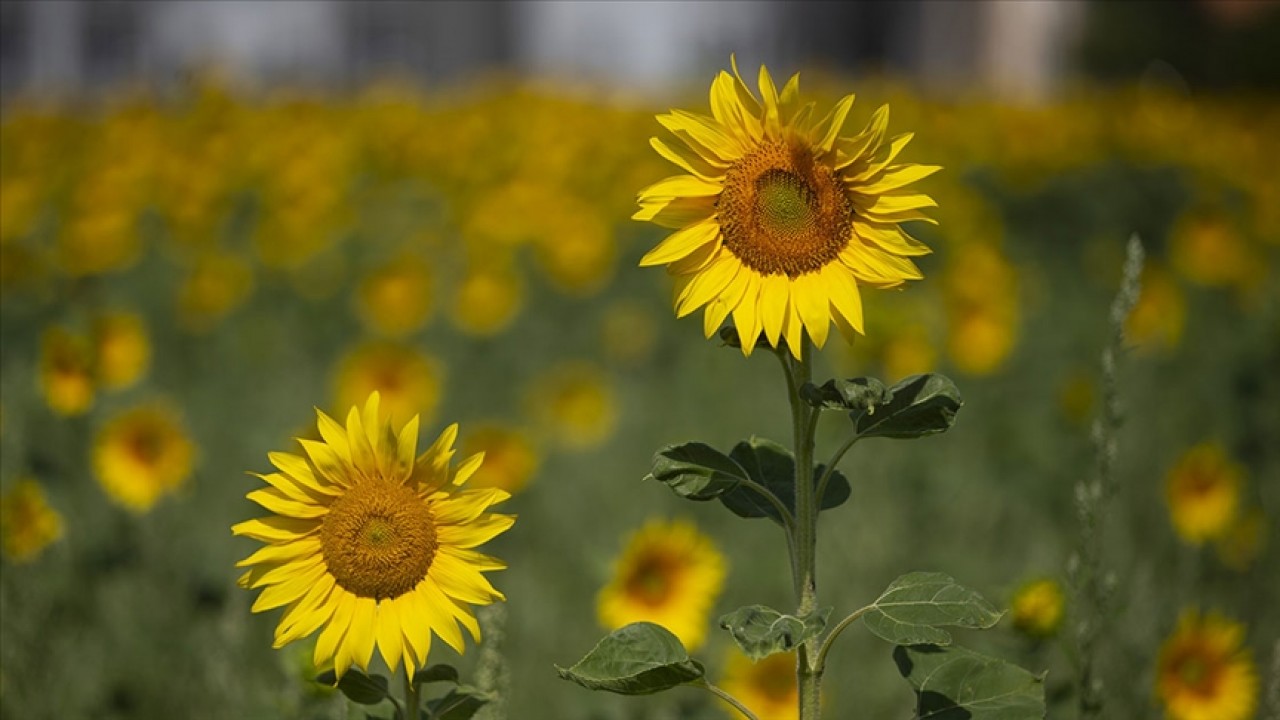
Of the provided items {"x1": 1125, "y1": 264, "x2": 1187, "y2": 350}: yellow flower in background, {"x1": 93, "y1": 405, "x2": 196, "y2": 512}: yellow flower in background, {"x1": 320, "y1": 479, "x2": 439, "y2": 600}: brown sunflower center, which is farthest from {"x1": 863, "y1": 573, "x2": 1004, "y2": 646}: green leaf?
{"x1": 1125, "y1": 264, "x2": 1187, "y2": 350}: yellow flower in background

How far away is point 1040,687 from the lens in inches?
58.2

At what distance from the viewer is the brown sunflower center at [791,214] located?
56.7 inches

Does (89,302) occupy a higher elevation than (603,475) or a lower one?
higher

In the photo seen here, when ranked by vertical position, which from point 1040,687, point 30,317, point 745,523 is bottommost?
point 745,523

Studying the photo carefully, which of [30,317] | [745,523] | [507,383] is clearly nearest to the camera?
[745,523]

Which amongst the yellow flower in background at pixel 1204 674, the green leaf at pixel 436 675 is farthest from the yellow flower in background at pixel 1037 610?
the green leaf at pixel 436 675

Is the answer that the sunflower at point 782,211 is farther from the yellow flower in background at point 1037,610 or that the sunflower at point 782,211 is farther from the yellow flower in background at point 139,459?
the yellow flower in background at point 139,459

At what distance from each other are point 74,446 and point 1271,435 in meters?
3.69

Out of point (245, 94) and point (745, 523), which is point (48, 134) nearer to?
point (245, 94)

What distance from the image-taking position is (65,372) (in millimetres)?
3344

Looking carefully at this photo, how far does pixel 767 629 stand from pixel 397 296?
152 inches

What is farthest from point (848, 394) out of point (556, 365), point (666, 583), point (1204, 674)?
point (556, 365)

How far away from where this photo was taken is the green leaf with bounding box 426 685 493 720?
1.52 meters

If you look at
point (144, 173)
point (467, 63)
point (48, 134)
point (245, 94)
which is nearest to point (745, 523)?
point (144, 173)
